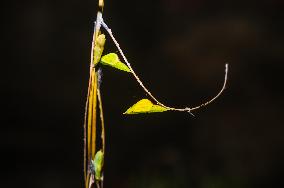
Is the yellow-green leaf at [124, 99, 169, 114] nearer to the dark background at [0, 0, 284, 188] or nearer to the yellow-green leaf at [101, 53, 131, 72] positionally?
the yellow-green leaf at [101, 53, 131, 72]

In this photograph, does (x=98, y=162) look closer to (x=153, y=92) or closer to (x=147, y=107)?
(x=147, y=107)

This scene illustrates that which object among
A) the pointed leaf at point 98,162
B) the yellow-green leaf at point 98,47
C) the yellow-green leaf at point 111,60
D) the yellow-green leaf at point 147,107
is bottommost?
the pointed leaf at point 98,162

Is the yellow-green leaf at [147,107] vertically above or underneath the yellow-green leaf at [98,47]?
underneath

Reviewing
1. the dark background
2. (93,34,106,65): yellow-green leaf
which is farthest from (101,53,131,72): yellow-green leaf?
the dark background

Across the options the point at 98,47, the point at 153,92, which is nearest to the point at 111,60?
the point at 98,47

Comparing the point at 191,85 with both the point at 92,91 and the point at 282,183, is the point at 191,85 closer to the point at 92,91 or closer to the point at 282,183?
the point at 282,183

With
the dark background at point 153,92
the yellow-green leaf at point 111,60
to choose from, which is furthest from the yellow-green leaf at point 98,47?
the dark background at point 153,92

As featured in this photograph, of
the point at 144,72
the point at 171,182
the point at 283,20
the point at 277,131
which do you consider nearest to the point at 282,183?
the point at 277,131

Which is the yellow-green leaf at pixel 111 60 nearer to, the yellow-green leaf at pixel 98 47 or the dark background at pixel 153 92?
the yellow-green leaf at pixel 98 47
